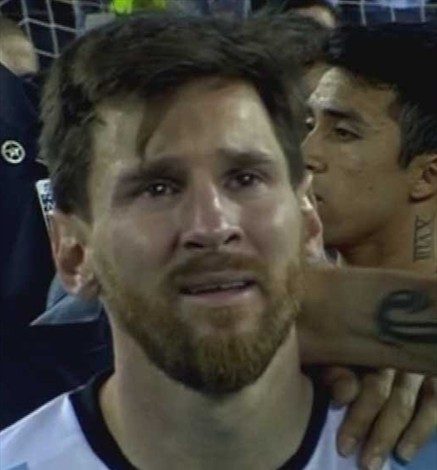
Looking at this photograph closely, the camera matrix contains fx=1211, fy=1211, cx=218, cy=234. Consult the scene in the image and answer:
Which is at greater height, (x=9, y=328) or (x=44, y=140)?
(x=44, y=140)

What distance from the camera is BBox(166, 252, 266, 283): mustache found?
120cm

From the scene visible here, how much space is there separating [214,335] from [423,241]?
3.01 ft

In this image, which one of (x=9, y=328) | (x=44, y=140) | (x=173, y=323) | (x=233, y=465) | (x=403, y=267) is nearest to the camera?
(x=173, y=323)

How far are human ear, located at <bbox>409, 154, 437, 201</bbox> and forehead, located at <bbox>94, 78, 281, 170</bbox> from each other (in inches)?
33.2

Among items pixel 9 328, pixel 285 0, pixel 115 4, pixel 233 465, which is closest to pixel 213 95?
pixel 233 465

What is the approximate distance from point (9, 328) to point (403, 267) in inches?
31.7

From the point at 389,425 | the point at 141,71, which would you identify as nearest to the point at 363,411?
the point at 389,425

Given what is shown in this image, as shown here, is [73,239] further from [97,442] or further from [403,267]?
[403,267]

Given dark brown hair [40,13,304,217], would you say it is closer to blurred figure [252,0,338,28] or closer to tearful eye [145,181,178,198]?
tearful eye [145,181,178,198]

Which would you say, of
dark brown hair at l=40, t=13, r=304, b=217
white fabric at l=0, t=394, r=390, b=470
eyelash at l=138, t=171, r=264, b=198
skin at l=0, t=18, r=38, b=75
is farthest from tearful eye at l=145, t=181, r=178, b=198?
skin at l=0, t=18, r=38, b=75

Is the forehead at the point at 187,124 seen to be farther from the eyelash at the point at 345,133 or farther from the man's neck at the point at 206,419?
the eyelash at the point at 345,133

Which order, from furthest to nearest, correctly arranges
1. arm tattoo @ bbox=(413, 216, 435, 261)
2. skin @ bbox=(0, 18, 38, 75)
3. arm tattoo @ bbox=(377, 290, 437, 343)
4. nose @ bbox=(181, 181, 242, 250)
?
skin @ bbox=(0, 18, 38, 75)
arm tattoo @ bbox=(413, 216, 435, 261)
arm tattoo @ bbox=(377, 290, 437, 343)
nose @ bbox=(181, 181, 242, 250)

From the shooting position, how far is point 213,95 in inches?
51.1

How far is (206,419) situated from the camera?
51.7 inches
